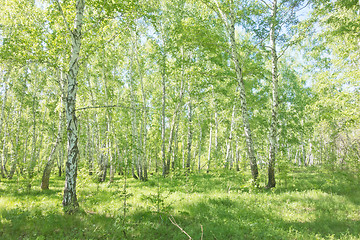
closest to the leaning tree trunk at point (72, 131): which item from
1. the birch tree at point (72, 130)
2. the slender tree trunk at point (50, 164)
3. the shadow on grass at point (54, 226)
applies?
the birch tree at point (72, 130)

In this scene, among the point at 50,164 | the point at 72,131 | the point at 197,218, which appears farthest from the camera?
the point at 50,164

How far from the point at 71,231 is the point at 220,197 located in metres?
4.91

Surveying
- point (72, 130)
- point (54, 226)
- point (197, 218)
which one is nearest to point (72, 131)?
point (72, 130)

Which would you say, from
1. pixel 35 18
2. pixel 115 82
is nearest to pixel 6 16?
pixel 35 18

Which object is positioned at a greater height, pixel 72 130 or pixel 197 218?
pixel 72 130

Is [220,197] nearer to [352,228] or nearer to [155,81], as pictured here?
[352,228]

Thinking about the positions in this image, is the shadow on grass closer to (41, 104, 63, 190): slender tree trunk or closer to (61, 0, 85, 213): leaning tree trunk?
(61, 0, 85, 213): leaning tree trunk

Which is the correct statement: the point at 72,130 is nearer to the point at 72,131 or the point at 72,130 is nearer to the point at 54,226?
the point at 72,131

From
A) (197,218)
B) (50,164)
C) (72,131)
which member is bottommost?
(197,218)

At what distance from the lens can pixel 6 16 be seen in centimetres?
1204

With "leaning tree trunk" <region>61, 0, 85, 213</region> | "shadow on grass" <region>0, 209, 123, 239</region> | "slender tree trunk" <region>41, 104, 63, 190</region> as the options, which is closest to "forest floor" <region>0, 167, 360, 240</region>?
"shadow on grass" <region>0, 209, 123, 239</region>

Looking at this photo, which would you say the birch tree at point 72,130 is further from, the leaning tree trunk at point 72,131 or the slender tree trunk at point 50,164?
the slender tree trunk at point 50,164

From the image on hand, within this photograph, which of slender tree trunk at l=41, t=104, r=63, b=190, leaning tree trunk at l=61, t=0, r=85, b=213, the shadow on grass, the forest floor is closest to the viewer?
the shadow on grass

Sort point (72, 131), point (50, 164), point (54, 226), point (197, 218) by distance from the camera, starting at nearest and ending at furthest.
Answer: point (54, 226), point (72, 131), point (197, 218), point (50, 164)
